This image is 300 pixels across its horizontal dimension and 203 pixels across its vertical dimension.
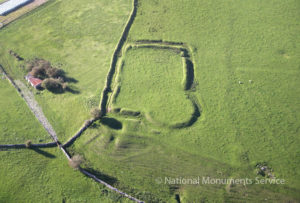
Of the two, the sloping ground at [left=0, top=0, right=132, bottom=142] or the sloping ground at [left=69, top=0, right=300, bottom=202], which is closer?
the sloping ground at [left=69, top=0, right=300, bottom=202]

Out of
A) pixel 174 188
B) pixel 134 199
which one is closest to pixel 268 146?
pixel 174 188

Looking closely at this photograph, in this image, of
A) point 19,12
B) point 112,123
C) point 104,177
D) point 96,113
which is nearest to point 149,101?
point 112,123

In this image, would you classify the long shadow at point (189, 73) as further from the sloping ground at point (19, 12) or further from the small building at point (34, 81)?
the sloping ground at point (19, 12)

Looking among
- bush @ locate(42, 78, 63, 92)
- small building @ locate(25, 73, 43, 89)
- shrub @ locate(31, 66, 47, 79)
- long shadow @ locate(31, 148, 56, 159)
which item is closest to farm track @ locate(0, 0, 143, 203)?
long shadow @ locate(31, 148, 56, 159)

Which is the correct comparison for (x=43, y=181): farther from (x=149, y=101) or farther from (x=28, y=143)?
(x=149, y=101)

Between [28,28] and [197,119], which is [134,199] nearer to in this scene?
[197,119]

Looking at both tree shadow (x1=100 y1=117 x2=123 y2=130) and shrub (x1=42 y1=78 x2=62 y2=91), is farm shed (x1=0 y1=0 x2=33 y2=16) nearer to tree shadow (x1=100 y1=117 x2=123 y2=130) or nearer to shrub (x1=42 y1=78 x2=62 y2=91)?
shrub (x1=42 y1=78 x2=62 y2=91)

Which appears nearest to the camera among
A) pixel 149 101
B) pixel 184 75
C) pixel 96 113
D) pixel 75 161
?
pixel 75 161
